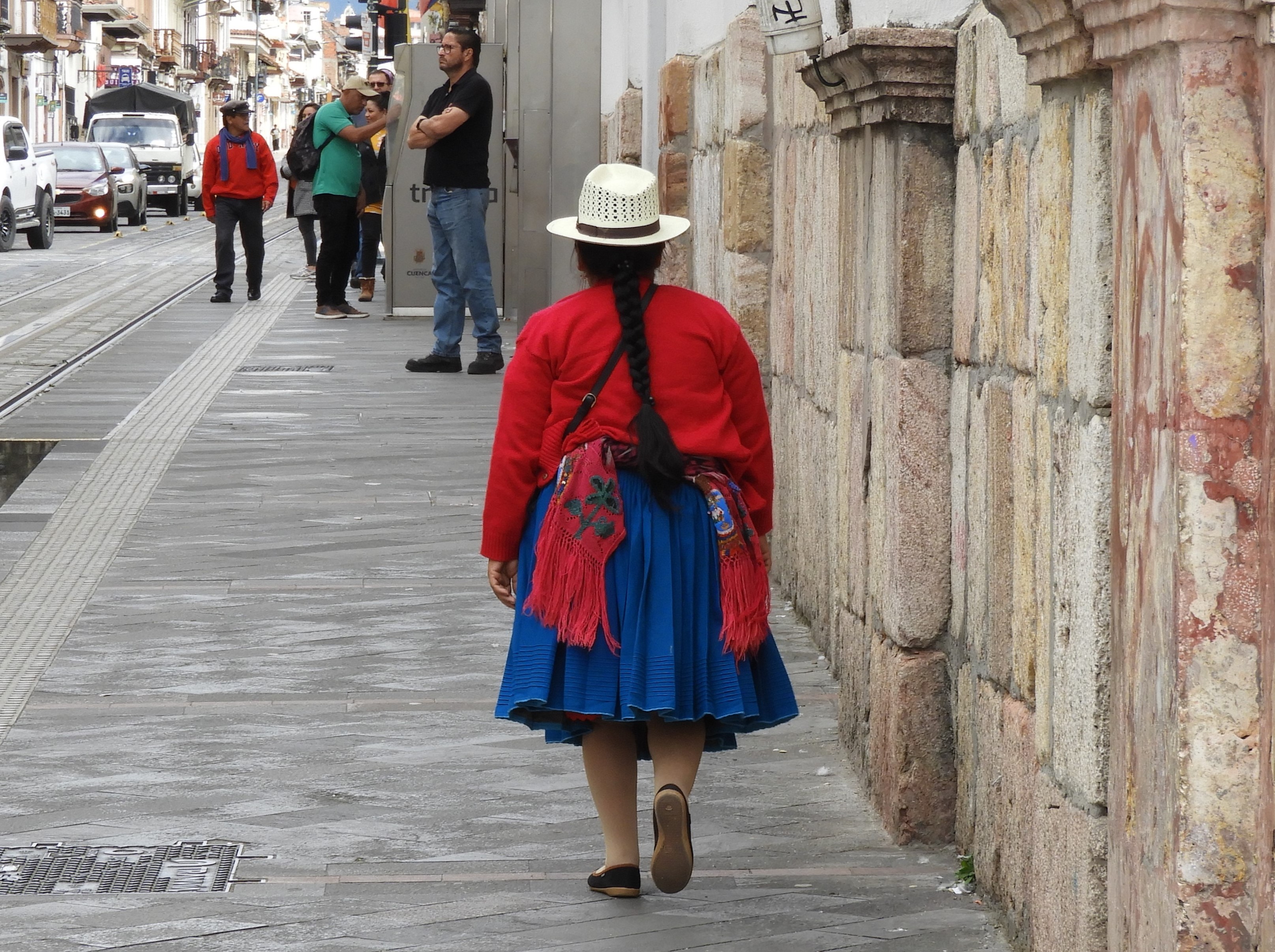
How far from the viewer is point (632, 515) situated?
4.12 metres

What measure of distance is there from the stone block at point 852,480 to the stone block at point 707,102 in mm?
2888

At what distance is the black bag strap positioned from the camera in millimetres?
4141

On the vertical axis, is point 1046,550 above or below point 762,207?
below

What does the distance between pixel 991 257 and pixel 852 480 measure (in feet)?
3.91

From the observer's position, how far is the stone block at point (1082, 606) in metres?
3.29

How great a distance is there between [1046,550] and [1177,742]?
0.82 meters

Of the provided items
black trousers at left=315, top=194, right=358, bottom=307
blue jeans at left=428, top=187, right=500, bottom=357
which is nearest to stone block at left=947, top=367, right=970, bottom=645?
blue jeans at left=428, top=187, right=500, bottom=357

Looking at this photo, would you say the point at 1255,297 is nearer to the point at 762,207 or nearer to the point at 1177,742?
the point at 1177,742

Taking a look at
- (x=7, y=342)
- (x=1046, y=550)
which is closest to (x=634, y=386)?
(x=1046, y=550)

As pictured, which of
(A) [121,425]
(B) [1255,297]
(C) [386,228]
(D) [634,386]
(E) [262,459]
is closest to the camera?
(B) [1255,297]

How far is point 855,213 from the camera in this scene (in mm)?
5219

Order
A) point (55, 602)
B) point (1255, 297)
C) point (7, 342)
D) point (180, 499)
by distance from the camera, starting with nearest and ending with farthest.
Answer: point (1255, 297) < point (55, 602) < point (180, 499) < point (7, 342)

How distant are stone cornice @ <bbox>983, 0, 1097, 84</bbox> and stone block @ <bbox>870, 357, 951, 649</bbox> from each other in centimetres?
121

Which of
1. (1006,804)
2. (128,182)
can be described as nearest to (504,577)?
(1006,804)
